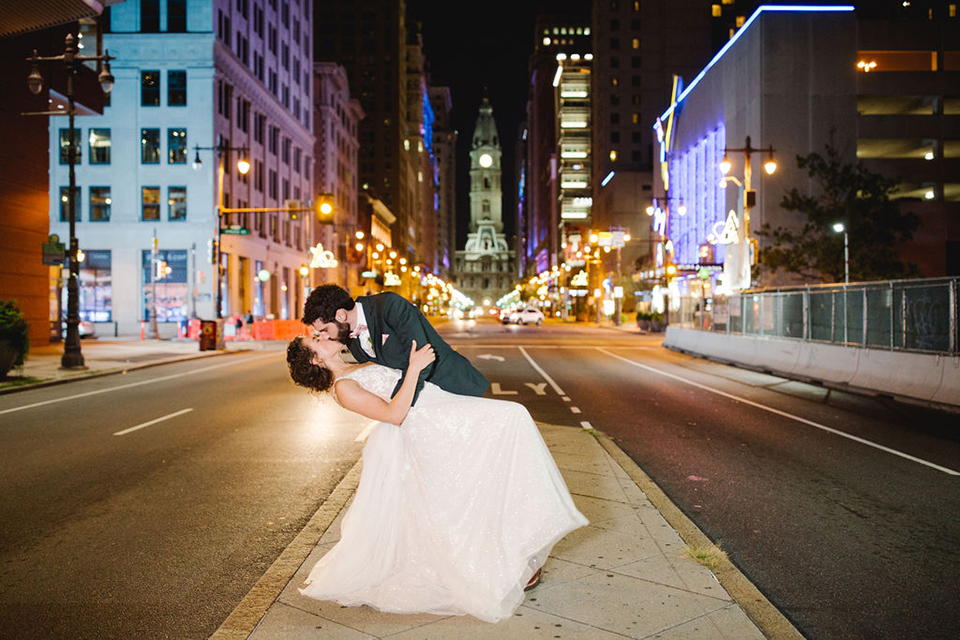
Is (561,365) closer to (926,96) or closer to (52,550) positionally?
(52,550)

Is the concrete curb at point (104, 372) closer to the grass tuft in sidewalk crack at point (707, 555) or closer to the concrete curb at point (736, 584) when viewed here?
the concrete curb at point (736, 584)

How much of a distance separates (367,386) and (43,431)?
32.3ft

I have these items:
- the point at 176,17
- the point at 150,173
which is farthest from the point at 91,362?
the point at 176,17

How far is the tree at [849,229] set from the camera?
4194cm

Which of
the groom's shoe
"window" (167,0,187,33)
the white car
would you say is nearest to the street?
the groom's shoe

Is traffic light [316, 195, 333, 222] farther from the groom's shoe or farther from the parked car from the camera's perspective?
the parked car

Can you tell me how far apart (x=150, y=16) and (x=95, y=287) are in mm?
17536

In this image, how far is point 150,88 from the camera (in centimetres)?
4972

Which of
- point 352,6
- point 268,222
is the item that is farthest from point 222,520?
point 352,6

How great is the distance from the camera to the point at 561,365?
25.3 m

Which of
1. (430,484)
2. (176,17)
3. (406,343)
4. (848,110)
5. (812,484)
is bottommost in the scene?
(812,484)

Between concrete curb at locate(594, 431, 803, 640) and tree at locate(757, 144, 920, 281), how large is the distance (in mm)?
37724

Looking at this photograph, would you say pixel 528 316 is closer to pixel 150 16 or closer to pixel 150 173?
pixel 150 173

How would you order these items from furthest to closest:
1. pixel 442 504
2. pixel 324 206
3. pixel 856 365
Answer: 1. pixel 324 206
2. pixel 856 365
3. pixel 442 504
